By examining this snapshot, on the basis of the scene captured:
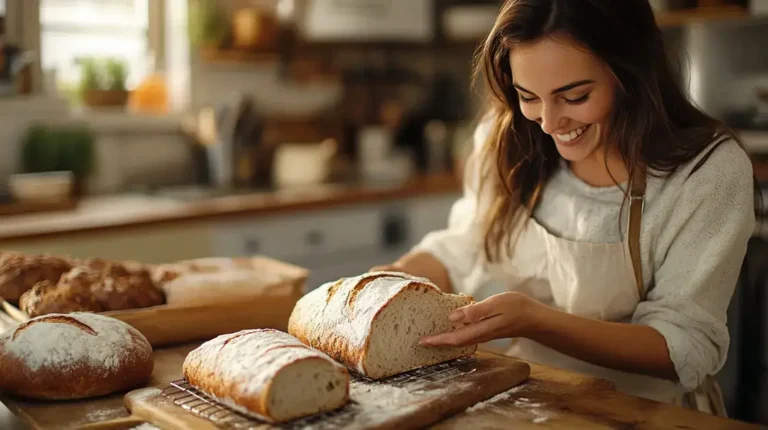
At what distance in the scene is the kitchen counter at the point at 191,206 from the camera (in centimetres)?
269

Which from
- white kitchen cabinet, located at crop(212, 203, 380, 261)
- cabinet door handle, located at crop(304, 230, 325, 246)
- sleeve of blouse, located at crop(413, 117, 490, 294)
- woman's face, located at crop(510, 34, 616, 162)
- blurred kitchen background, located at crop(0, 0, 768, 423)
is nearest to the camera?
woman's face, located at crop(510, 34, 616, 162)

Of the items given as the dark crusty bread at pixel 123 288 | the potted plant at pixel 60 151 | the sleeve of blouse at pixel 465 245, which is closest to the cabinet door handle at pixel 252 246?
the potted plant at pixel 60 151

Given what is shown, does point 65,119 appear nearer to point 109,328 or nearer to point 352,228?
point 352,228

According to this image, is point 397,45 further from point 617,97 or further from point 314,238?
point 617,97

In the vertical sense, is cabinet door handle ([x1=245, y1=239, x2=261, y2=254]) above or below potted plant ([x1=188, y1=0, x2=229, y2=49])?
below

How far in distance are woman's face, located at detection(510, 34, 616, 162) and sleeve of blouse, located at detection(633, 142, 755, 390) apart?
0.68 feet

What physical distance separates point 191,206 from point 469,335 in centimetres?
192

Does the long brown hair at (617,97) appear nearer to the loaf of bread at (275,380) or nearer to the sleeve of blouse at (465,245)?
the sleeve of blouse at (465,245)

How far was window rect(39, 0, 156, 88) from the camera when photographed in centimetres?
349

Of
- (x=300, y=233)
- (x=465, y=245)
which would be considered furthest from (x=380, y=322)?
(x=300, y=233)

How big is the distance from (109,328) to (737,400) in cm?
225

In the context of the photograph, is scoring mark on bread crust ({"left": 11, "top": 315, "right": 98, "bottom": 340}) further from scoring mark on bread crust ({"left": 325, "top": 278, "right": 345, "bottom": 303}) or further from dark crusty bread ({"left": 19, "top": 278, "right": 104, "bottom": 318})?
scoring mark on bread crust ({"left": 325, "top": 278, "right": 345, "bottom": 303})

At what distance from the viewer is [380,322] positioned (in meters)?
1.24

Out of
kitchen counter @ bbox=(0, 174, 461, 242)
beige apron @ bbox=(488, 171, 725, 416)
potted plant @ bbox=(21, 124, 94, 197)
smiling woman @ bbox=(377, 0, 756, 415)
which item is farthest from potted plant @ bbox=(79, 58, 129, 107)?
beige apron @ bbox=(488, 171, 725, 416)
